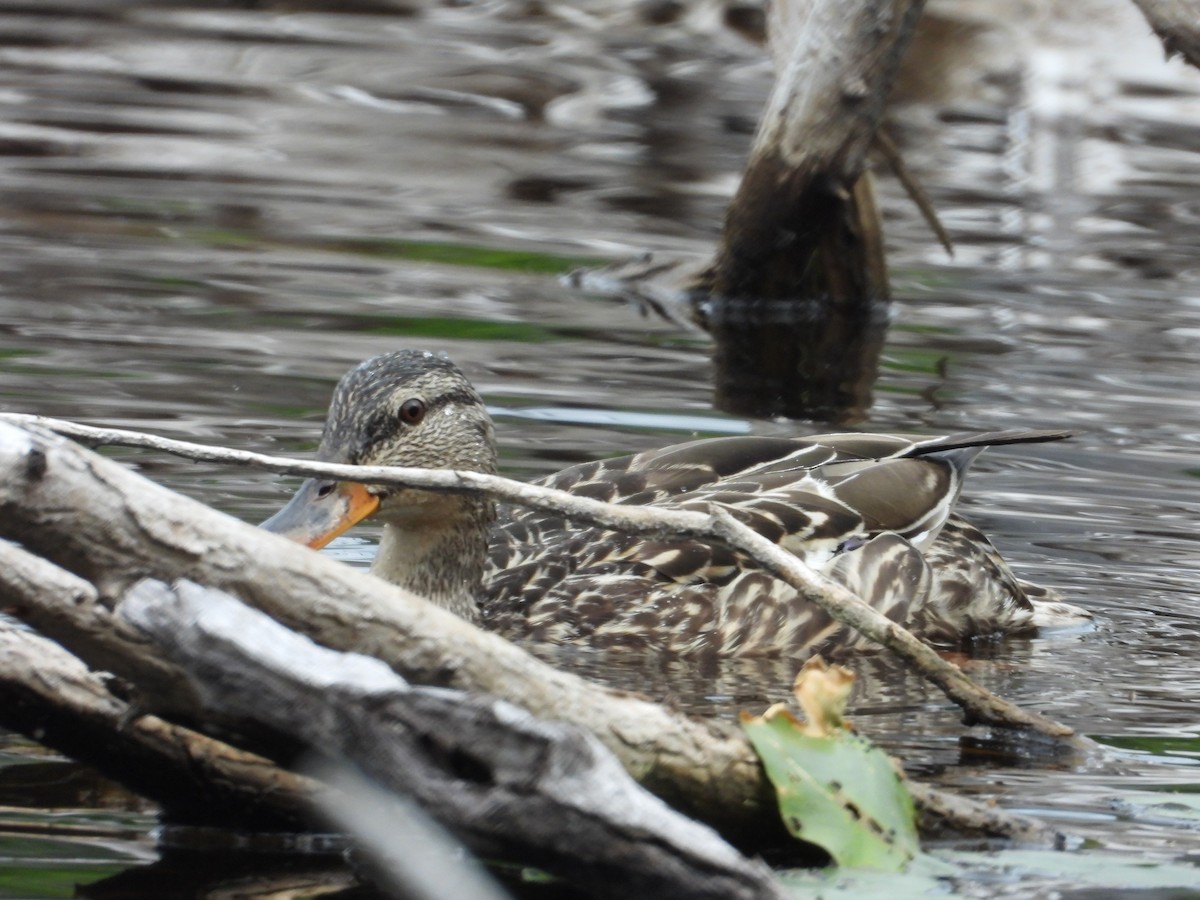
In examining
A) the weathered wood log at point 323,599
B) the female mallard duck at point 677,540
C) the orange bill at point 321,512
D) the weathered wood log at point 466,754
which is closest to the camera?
the weathered wood log at point 466,754

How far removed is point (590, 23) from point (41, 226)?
9.84 m

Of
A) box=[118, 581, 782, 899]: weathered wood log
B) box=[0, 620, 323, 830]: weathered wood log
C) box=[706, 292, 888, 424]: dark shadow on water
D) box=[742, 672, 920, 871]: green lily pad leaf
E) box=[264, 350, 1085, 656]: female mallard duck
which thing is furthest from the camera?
box=[706, 292, 888, 424]: dark shadow on water

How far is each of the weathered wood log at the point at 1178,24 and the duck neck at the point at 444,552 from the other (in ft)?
8.36

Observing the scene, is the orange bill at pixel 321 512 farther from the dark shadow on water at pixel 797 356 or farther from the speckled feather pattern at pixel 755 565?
the dark shadow on water at pixel 797 356

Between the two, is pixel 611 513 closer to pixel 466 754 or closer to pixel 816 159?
pixel 466 754

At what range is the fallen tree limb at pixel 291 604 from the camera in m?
3.81

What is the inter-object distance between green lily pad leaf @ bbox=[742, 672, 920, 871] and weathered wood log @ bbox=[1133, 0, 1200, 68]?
9.88 ft

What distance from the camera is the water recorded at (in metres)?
6.24

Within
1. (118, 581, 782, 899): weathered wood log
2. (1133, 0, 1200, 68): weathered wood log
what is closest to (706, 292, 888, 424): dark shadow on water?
(1133, 0, 1200, 68): weathered wood log

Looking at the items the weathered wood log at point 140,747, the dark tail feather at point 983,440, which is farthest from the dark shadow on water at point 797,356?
the weathered wood log at point 140,747

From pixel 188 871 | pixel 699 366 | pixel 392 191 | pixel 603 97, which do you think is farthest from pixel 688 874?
pixel 603 97

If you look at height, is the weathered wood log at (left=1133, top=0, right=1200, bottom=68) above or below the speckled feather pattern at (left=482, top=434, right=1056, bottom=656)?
above

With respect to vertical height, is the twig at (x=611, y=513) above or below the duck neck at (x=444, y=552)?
above

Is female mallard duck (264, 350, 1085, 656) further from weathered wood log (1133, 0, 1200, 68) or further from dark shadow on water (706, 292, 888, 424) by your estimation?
dark shadow on water (706, 292, 888, 424)
